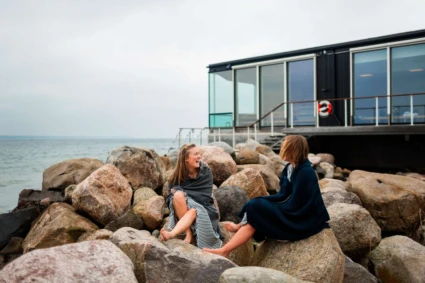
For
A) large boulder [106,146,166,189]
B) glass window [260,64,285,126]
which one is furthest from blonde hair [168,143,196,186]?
glass window [260,64,285,126]

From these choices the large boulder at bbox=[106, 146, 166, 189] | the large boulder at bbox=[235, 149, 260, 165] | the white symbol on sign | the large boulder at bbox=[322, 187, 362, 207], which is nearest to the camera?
the large boulder at bbox=[322, 187, 362, 207]

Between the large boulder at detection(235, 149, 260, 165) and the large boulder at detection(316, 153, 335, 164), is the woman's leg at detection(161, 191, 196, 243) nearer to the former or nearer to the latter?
the large boulder at detection(235, 149, 260, 165)

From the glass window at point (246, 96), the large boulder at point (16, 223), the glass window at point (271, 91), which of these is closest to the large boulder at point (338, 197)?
the large boulder at point (16, 223)

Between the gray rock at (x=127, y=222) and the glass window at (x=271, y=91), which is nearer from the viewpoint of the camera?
the gray rock at (x=127, y=222)

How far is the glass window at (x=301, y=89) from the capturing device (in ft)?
49.5

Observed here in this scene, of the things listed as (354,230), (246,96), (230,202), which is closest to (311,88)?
(246,96)

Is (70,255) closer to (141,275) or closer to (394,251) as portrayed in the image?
(141,275)

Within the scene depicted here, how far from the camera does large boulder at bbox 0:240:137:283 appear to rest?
288 cm

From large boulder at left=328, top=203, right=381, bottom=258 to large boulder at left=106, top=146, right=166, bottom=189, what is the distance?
133 inches

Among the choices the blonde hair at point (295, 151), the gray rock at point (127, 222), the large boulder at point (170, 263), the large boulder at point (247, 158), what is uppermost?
the blonde hair at point (295, 151)

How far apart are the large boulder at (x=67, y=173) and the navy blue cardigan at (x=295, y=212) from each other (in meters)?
5.33

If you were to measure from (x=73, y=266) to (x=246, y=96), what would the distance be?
563 inches

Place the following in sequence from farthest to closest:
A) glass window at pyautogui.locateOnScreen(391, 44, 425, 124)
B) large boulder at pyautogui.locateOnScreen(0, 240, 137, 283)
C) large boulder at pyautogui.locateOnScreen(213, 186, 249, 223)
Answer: glass window at pyautogui.locateOnScreen(391, 44, 425, 124) < large boulder at pyautogui.locateOnScreen(213, 186, 249, 223) < large boulder at pyautogui.locateOnScreen(0, 240, 137, 283)

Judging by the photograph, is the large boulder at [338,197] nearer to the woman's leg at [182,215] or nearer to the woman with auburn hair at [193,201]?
the woman with auburn hair at [193,201]
